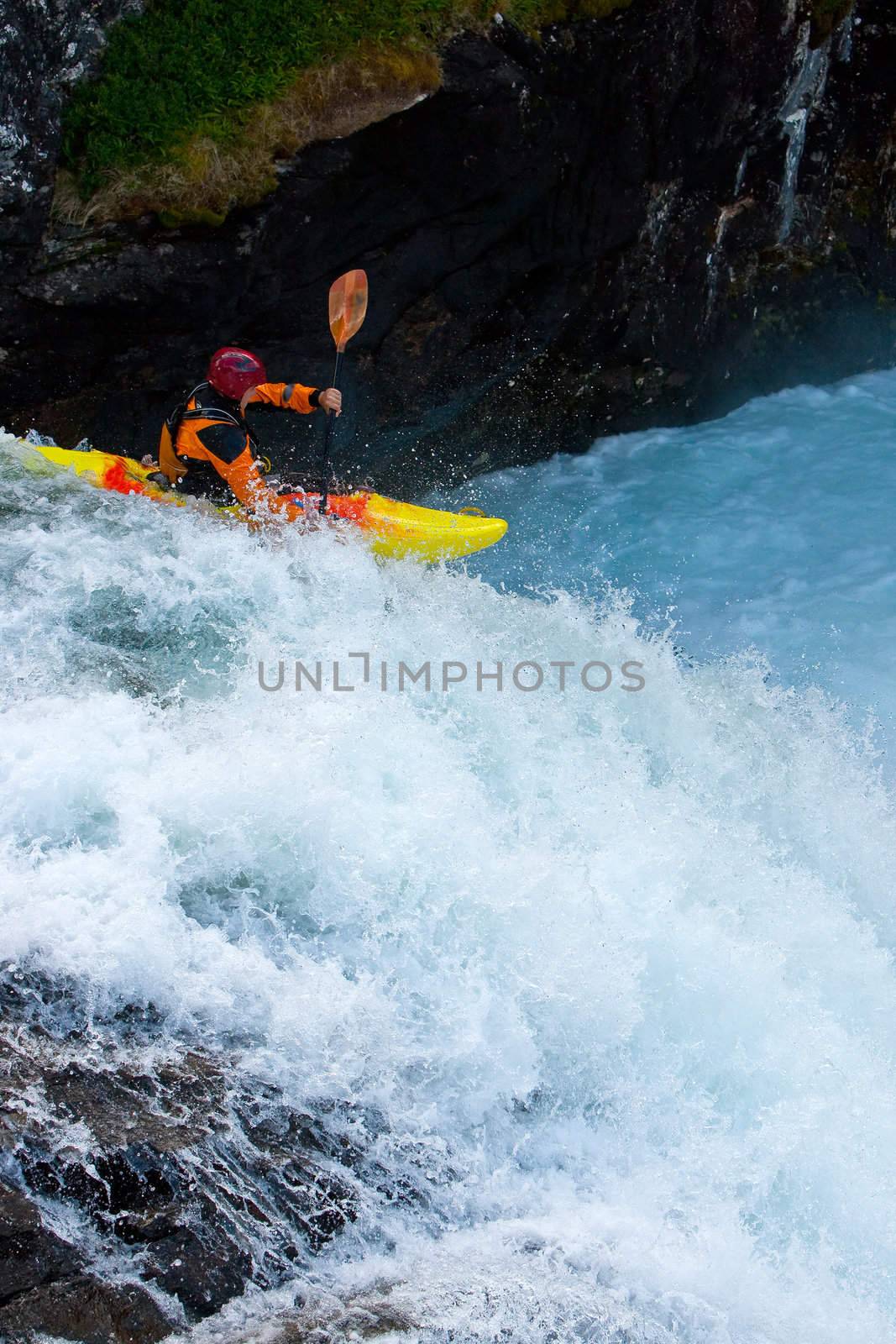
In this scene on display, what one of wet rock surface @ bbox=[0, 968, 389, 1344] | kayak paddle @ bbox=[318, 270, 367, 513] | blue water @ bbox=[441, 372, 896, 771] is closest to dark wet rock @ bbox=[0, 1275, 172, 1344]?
wet rock surface @ bbox=[0, 968, 389, 1344]

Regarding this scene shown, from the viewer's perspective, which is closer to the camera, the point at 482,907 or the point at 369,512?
the point at 482,907

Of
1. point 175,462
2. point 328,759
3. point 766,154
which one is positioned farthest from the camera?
point 766,154

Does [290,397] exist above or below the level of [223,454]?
above

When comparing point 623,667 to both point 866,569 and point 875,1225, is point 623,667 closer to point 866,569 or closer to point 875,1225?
point 866,569

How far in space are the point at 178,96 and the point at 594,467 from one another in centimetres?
331

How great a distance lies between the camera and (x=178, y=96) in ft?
17.3

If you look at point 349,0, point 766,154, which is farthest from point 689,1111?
point 766,154

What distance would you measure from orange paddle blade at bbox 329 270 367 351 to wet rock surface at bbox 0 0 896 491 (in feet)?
1.51

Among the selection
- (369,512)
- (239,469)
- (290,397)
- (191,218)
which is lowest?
(369,512)

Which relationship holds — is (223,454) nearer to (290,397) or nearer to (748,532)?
(290,397)

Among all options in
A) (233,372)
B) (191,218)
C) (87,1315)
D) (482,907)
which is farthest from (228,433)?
(87,1315)

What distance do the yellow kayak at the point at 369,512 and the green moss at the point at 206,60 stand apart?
132cm

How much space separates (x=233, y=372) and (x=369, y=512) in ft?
2.94

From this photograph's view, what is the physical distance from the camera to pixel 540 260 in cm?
630
